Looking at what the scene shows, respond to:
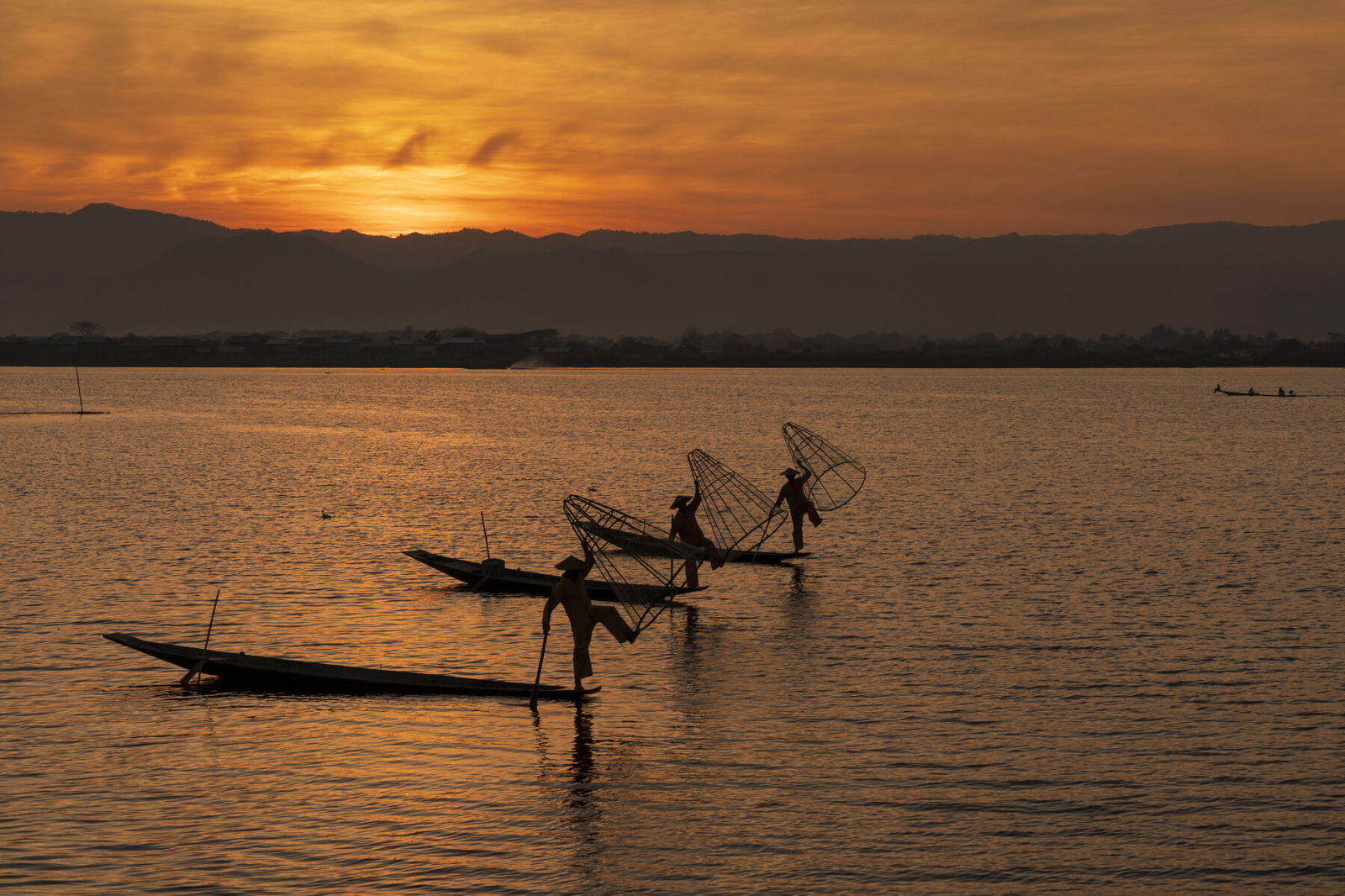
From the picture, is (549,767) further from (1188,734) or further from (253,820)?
(1188,734)

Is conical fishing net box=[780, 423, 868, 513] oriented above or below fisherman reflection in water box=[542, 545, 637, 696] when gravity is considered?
below

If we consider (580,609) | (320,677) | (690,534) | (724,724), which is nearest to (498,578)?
(690,534)

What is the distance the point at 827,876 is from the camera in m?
18.7

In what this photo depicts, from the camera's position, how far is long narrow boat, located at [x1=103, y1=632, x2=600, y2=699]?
2848cm

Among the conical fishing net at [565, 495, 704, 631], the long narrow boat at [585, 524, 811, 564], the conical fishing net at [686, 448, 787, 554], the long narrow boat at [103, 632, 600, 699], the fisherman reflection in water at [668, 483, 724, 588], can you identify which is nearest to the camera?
the long narrow boat at [103, 632, 600, 699]

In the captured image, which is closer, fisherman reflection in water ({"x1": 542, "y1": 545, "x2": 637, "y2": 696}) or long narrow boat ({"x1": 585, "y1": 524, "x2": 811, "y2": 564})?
fisherman reflection in water ({"x1": 542, "y1": 545, "x2": 637, "y2": 696})

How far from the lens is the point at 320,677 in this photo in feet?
95.0

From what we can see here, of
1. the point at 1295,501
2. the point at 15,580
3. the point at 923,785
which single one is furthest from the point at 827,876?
the point at 1295,501

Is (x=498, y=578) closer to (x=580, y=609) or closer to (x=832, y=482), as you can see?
(x=580, y=609)

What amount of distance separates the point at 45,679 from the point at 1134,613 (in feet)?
95.8

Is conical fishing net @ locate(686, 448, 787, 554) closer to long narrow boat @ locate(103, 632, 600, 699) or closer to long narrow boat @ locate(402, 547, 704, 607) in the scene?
long narrow boat @ locate(402, 547, 704, 607)

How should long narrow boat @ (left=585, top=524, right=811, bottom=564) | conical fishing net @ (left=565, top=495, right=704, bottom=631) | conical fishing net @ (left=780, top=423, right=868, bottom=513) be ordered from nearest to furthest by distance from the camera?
conical fishing net @ (left=565, top=495, right=704, bottom=631)
long narrow boat @ (left=585, top=524, right=811, bottom=564)
conical fishing net @ (left=780, top=423, right=868, bottom=513)

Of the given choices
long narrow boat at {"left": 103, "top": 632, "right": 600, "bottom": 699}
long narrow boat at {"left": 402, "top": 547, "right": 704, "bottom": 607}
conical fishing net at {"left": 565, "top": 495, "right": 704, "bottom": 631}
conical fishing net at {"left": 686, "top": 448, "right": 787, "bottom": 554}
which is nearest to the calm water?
long narrow boat at {"left": 103, "top": 632, "right": 600, "bottom": 699}

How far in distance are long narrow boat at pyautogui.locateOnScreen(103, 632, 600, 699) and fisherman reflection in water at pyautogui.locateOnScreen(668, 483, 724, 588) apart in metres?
10.3
